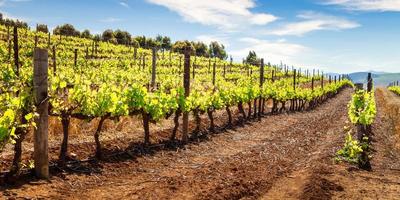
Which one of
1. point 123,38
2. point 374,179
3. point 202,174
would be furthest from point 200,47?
point 202,174

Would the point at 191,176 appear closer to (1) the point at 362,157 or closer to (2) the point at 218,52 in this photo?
(1) the point at 362,157

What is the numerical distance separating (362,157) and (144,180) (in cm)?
546

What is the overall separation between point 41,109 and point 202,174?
131 inches

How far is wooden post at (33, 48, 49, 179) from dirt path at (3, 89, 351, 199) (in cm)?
35

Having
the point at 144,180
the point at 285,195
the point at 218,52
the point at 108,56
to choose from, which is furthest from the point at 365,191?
the point at 218,52

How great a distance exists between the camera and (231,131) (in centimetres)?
1712

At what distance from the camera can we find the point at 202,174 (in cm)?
915

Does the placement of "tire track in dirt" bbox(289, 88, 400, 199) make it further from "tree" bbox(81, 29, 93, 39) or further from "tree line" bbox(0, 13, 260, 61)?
"tree" bbox(81, 29, 93, 39)

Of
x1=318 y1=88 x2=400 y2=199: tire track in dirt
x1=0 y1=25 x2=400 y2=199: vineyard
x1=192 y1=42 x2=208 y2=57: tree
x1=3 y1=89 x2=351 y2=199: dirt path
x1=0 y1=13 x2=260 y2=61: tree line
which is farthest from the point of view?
x1=192 y1=42 x2=208 y2=57: tree

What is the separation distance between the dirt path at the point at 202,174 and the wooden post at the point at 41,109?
0.35m

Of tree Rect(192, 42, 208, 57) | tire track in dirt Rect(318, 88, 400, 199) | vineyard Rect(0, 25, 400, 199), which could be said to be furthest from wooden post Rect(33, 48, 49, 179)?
tree Rect(192, 42, 208, 57)

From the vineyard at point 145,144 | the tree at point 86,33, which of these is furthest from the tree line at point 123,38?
the vineyard at point 145,144

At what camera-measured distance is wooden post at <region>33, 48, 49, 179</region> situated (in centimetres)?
779

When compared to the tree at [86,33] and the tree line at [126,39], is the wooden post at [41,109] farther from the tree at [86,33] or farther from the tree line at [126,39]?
the tree at [86,33]
